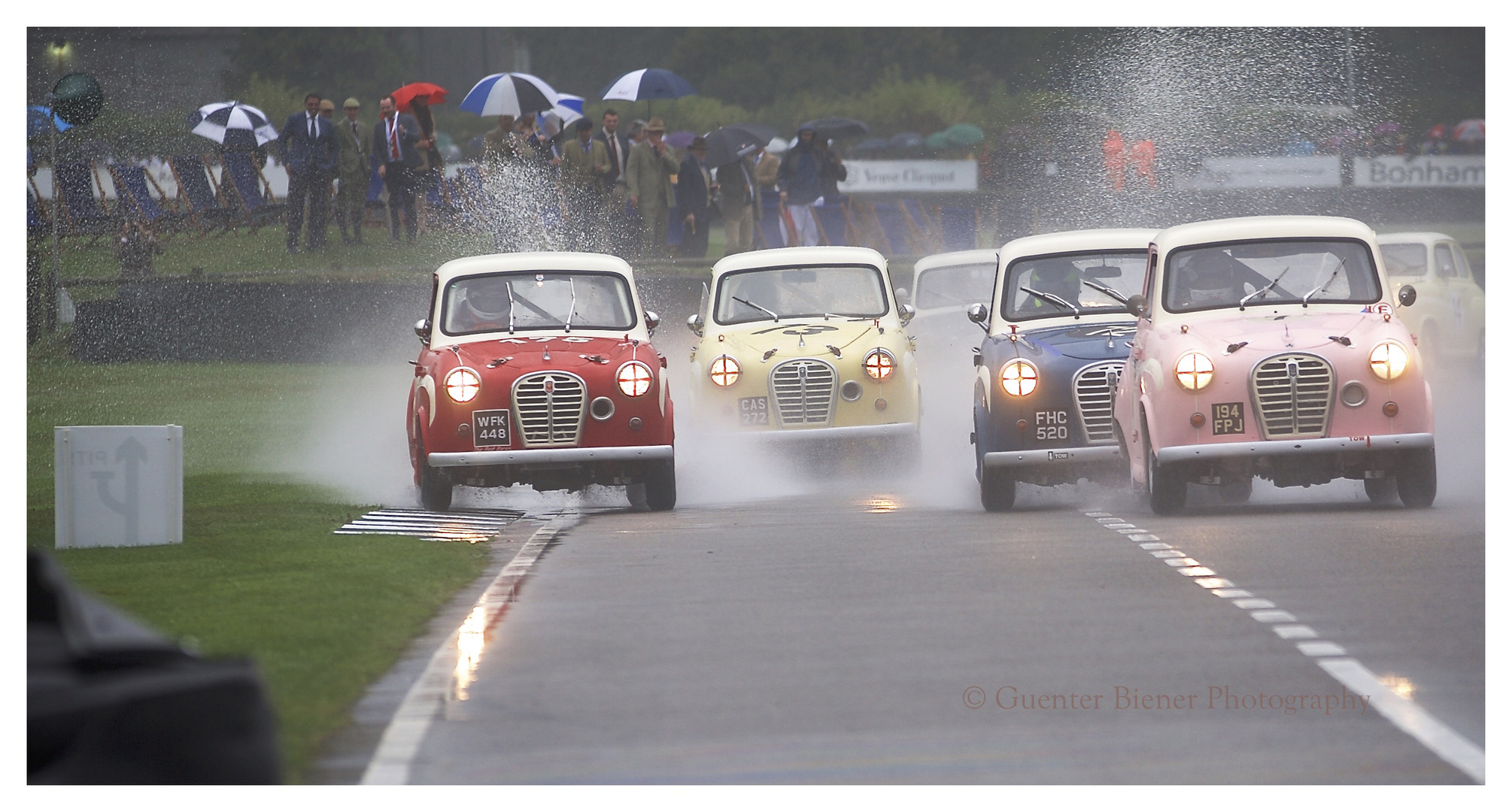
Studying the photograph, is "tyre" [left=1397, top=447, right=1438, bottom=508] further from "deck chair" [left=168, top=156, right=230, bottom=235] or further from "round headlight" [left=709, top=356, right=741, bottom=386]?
"deck chair" [left=168, top=156, right=230, bottom=235]

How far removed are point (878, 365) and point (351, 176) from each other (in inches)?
484

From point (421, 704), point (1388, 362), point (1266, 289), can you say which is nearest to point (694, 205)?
point (1266, 289)

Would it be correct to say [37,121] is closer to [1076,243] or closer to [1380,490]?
[1076,243]

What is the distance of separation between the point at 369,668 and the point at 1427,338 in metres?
16.9

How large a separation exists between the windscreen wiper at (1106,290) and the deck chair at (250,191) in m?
15.7

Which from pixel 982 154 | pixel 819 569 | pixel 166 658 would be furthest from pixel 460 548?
pixel 982 154

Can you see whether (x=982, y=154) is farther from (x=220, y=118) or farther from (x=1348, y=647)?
(x=1348, y=647)

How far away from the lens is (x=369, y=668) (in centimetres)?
841

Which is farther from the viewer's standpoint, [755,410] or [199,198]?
[199,198]

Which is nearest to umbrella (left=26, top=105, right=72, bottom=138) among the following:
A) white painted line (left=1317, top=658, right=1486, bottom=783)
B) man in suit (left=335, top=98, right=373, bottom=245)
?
man in suit (left=335, top=98, right=373, bottom=245)

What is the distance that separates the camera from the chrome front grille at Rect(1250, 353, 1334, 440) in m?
12.6

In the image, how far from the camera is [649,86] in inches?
1144

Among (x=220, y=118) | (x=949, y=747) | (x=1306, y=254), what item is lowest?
(x=949, y=747)

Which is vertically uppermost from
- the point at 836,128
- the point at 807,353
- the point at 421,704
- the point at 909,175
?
the point at 836,128
